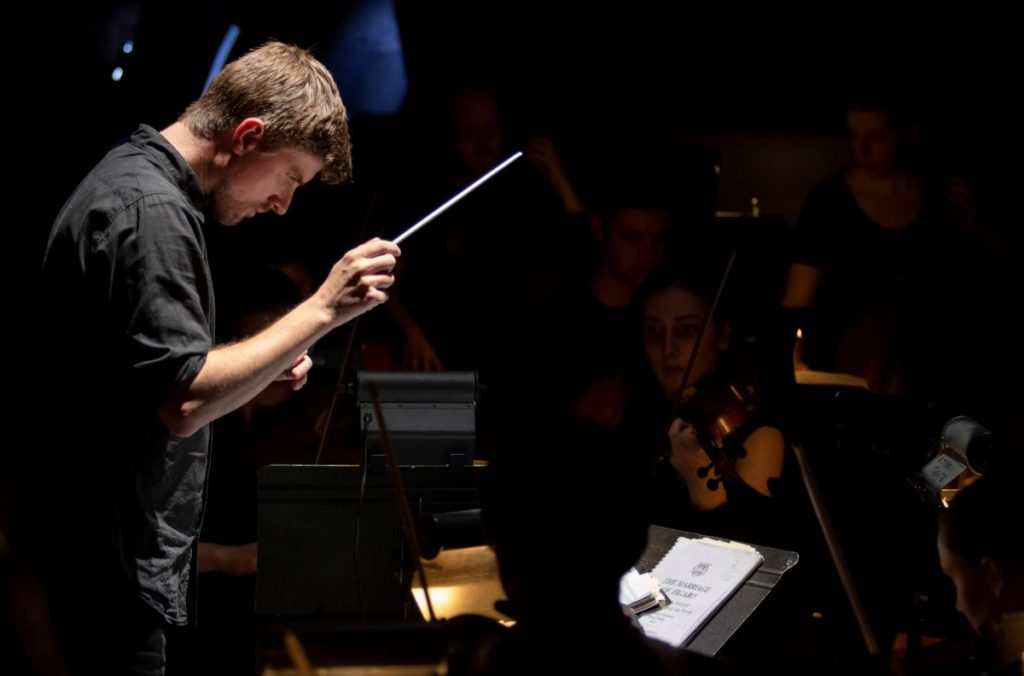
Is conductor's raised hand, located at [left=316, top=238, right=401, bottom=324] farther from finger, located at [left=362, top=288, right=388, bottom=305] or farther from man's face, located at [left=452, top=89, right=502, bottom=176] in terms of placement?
man's face, located at [left=452, top=89, right=502, bottom=176]

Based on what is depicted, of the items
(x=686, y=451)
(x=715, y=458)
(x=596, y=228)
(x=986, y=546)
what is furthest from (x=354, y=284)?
(x=596, y=228)

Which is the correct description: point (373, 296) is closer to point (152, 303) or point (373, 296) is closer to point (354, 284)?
point (354, 284)

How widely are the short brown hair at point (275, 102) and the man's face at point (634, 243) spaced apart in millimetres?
2540

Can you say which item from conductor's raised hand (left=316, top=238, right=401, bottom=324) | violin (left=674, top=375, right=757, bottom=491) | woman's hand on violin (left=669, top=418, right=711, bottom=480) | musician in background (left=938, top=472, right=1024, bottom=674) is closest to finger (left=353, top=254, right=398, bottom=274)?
conductor's raised hand (left=316, top=238, right=401, bottom=324)

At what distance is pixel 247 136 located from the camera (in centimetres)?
211

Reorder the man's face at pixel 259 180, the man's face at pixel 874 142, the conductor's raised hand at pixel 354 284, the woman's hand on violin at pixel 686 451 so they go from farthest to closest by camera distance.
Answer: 1. the man's face at pixel 874 142
2. the woman's hand on violin at pixel 686 451
3. the man's face at pixel 259 180
4. the conductor's raised hand at pixel 354 284

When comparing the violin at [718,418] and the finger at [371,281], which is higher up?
the finger at [371,281]

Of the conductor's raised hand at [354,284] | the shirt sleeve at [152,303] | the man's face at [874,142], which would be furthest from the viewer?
the man's face at [874,142]

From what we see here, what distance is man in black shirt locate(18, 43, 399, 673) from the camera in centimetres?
180

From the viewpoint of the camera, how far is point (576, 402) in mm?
4461

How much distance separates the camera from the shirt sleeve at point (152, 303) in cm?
179

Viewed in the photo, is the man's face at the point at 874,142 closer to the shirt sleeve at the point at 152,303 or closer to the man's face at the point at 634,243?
the man's face at the point at 634,243

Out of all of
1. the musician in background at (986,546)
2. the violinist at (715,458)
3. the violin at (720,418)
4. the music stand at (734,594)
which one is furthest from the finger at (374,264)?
the violin at (720,418)

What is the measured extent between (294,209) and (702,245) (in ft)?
5.74
